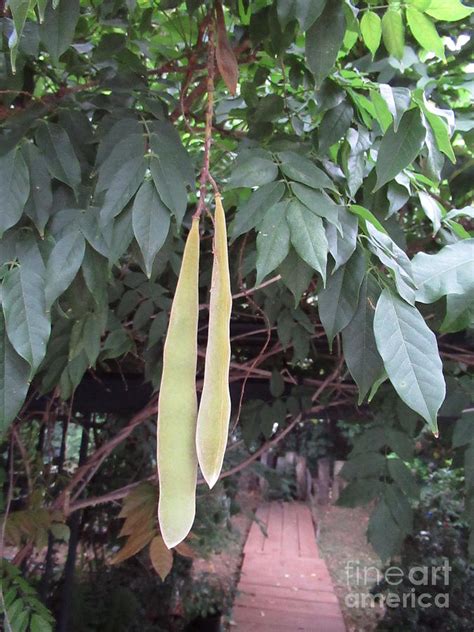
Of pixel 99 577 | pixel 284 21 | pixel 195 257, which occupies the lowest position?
pixel 99 577

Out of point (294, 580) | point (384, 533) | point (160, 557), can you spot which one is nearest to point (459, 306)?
point (384, 533)

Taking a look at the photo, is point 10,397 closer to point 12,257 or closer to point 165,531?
point 12,257

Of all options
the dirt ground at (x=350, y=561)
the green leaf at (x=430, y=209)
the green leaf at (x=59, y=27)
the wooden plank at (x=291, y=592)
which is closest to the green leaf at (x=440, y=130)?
the green leaf at (x=430, y=209)

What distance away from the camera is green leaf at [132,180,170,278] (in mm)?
869

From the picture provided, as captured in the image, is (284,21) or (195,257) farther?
(284,21)

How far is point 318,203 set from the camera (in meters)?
0.96

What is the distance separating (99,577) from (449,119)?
11.4ft

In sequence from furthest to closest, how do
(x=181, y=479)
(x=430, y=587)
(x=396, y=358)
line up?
(x=430, y=587), (x=396, y=358), (x=181, y=479)

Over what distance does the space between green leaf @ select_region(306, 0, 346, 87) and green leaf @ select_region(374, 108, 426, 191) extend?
174 mm

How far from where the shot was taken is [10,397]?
875 millimetres

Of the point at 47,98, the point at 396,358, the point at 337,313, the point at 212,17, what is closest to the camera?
the point at 396,358

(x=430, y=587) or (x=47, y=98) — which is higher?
(x=47, y=98)

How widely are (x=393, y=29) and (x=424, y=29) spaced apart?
2.4 inches

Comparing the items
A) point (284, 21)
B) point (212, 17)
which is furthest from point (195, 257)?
point (212, 17)
